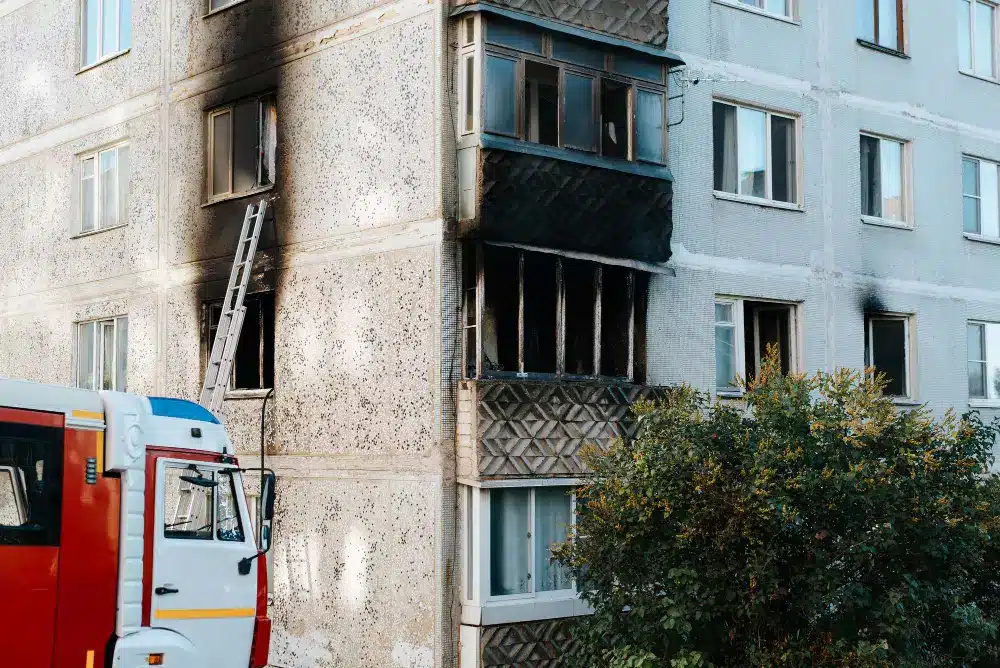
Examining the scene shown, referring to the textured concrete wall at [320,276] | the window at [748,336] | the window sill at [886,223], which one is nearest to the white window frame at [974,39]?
the window sill at [886,223]


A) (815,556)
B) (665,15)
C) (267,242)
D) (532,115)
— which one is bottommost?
(815,556)

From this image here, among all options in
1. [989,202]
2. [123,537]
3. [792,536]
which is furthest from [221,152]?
[989,202]

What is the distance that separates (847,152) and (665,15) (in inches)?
162

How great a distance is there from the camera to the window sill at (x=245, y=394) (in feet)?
57.6

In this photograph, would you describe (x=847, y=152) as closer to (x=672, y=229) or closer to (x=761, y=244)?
(x=761, y=244)

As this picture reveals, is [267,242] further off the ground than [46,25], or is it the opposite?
[46,25]

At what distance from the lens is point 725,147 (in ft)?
59.5

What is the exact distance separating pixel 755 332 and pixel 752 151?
2.48m

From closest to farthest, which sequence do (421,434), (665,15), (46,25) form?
1. (421,434)
2. (665,15)
3. (46,25)

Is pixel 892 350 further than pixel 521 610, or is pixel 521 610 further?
pixel 892 350

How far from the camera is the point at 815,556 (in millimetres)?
11875

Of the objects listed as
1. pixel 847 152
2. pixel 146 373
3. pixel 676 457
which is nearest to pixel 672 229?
pixel 847 152

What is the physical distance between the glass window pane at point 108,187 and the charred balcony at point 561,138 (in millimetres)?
7783

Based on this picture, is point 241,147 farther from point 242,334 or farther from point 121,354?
point 121,354
